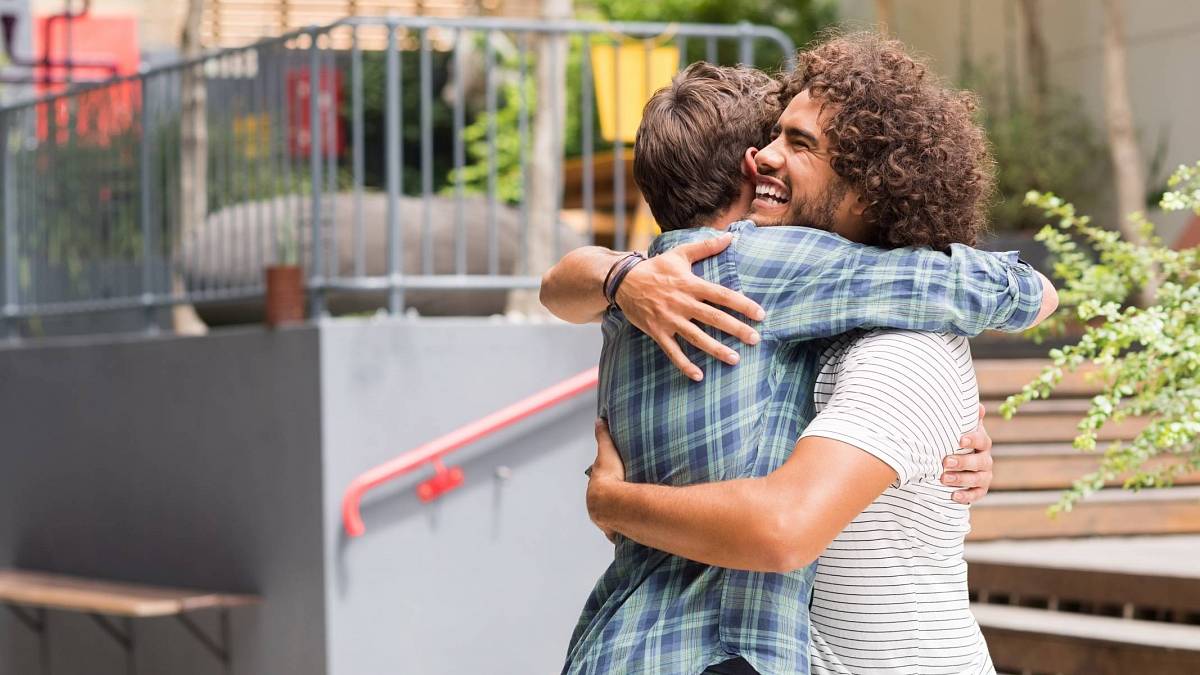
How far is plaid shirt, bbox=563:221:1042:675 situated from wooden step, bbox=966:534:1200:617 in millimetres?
2491

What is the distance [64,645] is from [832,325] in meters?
5.08

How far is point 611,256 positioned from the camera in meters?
1.96

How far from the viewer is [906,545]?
5.50ft

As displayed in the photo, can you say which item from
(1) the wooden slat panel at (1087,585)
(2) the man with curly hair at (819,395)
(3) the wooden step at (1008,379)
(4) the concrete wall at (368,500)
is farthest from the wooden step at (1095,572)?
(2) the man with curly hair at (819,395)

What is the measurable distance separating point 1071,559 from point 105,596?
9.96ft

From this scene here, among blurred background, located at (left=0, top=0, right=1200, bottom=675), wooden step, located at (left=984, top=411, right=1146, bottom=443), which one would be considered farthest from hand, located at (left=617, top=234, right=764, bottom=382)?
wooden step, located at (left=984, top=411, right=1146, bottom=443)

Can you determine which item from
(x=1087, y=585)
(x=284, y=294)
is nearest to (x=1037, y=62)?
(x=1087, y=585)

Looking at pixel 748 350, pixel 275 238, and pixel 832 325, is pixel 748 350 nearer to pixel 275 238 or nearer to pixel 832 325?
pixel 832 325

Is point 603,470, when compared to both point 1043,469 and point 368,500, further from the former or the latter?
point 1043,469

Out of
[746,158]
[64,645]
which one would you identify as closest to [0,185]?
[64,645]

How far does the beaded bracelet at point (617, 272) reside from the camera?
5.98 feet

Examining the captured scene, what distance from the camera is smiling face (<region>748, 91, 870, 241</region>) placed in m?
1.68

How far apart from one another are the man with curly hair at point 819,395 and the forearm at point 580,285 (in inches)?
7.6

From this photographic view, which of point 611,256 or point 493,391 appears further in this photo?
point 493,391
